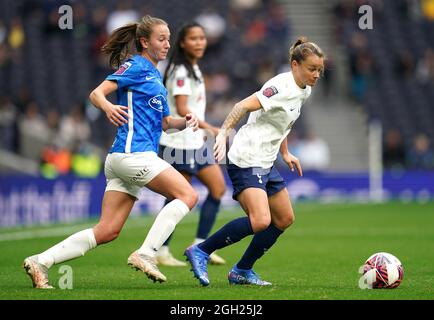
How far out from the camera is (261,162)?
8.83 metres

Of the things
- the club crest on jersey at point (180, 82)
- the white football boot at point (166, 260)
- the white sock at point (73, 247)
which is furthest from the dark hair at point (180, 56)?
the white sock at point (73, 247)

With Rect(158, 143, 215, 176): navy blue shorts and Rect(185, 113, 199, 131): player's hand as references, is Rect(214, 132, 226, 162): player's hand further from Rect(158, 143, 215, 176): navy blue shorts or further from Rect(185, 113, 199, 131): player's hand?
Rect(158, 143, 215, 176): navy blue shorts

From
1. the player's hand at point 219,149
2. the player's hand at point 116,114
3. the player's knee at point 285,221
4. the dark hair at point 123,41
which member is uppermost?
the dark hair at point 123,41

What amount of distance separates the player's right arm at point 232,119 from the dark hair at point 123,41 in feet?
3.25

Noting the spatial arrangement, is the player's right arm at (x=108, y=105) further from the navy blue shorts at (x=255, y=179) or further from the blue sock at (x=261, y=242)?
the blue sock at (x=261, y=242)

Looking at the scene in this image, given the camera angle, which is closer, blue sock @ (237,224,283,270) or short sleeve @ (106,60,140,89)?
short sleeve @ (106,60,140,89)

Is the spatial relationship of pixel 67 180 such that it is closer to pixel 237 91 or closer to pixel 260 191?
pixel 237 91

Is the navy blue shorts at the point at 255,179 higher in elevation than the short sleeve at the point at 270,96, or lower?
lower

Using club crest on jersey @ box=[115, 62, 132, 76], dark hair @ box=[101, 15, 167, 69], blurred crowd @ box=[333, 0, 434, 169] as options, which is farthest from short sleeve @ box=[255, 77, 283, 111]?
blurred crowd @ box=[333, 0, 434, 169]

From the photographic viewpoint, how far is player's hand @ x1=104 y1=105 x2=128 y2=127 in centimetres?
809

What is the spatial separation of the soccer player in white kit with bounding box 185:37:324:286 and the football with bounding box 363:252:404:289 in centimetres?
84

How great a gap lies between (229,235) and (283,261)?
3.21 meters

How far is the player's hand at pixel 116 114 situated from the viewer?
26.6ft

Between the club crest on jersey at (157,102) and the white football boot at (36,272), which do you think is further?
the club crest on jersey at (157,102)
